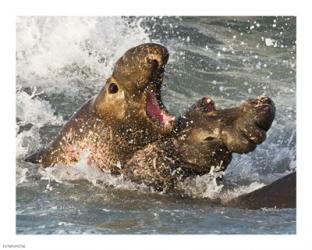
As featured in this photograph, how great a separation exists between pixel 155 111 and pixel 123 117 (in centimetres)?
30

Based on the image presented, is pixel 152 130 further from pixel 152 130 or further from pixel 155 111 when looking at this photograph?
pixel 155 111

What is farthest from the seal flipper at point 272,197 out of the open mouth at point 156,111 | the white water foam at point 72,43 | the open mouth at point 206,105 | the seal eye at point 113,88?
the white water foam at point 72,43

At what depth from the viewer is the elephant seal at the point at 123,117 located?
725cm

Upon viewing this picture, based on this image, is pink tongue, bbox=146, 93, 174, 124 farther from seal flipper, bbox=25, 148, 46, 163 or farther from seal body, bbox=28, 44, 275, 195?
seal flipper, bbox=25, 148, 46, 163

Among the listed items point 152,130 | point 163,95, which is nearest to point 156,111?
point 152,130

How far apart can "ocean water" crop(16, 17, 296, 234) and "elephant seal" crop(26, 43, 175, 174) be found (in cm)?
18

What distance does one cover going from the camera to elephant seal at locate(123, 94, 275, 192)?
735cm

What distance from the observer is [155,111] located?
24.2ft

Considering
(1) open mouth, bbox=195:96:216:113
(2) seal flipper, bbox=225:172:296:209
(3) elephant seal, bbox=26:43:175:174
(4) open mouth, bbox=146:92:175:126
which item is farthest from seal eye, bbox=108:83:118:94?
(2) seal flipper, bbox=225:172:296:209

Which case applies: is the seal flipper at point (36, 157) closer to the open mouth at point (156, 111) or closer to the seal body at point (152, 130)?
the seal body at point (152, 130)

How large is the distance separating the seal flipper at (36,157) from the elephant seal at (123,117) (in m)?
0.24
